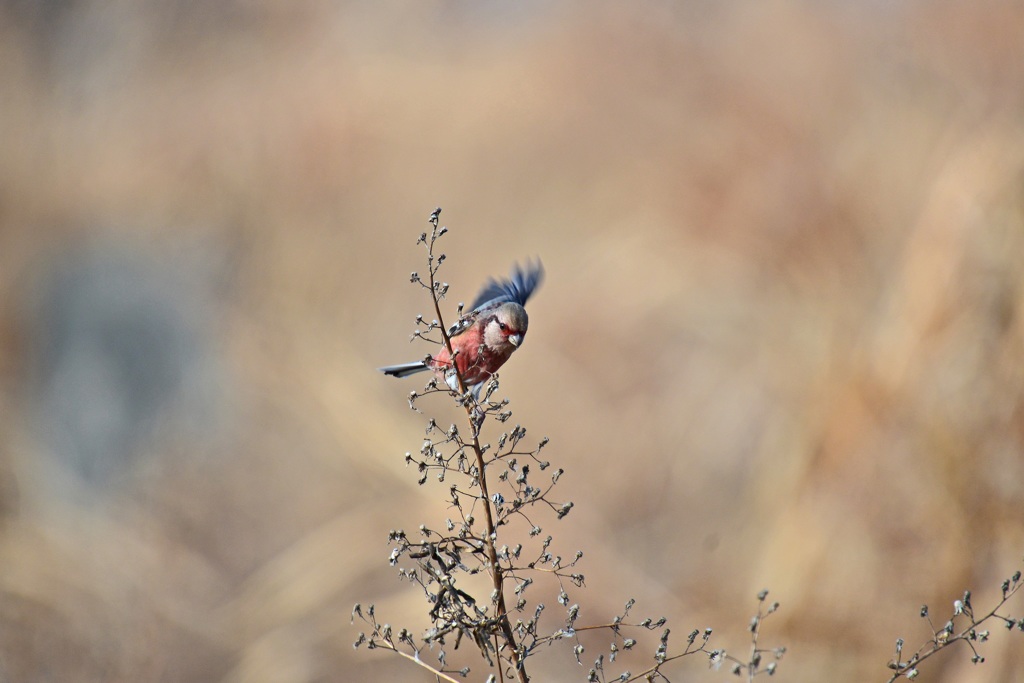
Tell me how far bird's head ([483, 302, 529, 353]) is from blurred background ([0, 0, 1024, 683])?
157 inches

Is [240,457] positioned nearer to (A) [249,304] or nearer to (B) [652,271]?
(A) [249,304]

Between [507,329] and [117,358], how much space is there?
689 centimetres

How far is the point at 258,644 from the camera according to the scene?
23.0ft

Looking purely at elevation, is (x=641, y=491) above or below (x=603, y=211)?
below

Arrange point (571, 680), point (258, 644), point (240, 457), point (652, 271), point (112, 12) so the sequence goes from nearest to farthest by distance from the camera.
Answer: point (571, 680) < point (258, 644) < point (652, 271) < point (240, 457) < point (112, 12)

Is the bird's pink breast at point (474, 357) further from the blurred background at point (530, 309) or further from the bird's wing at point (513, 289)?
the blurred background at point (530, 309)

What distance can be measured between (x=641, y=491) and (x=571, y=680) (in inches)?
63.8

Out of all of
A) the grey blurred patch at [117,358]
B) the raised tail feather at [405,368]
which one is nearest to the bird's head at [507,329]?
the raised tail feather at [405,368]

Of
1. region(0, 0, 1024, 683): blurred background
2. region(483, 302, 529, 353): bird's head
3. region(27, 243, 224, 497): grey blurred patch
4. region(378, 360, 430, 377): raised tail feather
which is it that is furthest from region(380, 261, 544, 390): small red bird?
region(27, 243, 224, 497): grey blurred patch

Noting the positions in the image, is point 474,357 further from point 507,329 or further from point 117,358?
point 117,358

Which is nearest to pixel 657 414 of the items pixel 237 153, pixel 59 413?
pixel 237 153

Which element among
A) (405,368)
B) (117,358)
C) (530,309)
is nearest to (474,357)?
(405,368)

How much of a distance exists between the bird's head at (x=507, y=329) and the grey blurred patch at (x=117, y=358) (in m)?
6.17

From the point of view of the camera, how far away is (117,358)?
337 inches
